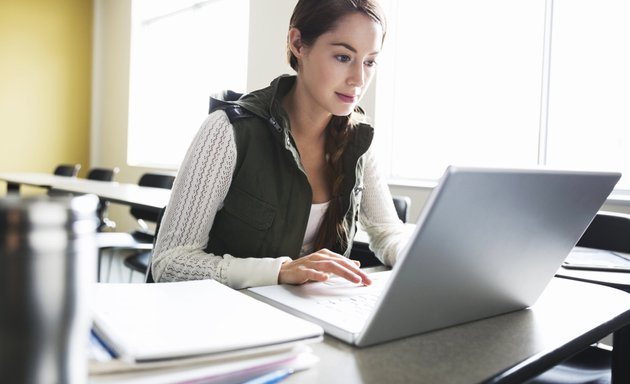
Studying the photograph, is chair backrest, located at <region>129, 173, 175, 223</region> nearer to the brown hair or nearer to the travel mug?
the brown hair

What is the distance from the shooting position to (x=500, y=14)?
3.20m

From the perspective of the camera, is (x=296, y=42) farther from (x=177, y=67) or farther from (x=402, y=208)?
(x=177, y=67)

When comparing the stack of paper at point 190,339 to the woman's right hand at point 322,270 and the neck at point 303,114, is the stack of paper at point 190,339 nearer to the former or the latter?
the woman's right hand at point 322,270

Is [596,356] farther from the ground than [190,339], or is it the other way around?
[190,339]

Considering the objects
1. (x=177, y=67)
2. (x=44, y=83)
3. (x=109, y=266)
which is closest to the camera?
(x=109, y=266)

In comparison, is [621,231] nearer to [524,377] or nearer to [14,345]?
[524,377]

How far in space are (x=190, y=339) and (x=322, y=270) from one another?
1.19 ft

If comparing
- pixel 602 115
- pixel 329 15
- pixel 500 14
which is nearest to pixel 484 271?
pixel 329 15

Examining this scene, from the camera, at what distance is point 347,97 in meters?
1.19

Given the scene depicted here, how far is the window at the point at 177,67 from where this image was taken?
5.14 meters

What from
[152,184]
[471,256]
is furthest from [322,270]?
[152,184]

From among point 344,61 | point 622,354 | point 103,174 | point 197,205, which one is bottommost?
point 622,354

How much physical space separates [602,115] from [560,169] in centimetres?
253

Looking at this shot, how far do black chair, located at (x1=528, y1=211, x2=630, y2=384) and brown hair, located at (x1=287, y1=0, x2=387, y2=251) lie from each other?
53 centimetres
